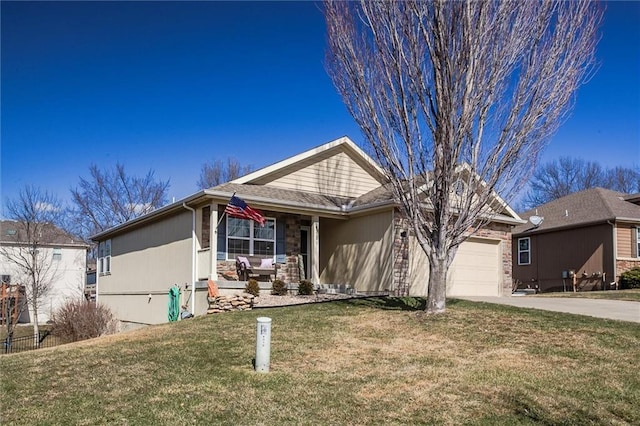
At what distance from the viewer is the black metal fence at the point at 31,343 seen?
21484 millimetres

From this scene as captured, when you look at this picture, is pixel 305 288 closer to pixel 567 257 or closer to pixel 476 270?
pixel 476 270

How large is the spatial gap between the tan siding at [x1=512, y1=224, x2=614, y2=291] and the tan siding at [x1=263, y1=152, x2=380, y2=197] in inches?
375

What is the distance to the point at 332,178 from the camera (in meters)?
19.4

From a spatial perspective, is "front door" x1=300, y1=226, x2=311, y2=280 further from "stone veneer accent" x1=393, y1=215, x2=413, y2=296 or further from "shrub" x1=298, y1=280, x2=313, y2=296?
"stone veneer accent" x1=393, y1=215, x2=413, y2=296

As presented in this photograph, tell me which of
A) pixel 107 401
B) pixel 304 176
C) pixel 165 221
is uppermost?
pixel 304 176

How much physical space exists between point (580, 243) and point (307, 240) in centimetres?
1219

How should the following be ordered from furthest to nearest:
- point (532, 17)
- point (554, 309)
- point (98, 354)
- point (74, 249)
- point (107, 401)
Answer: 1. point (74, 249)
2. point (554, 309)
3. point (532, 17)
4. point (98, 354)
5. point (107, 401)

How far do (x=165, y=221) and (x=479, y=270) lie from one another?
1013 centimetres

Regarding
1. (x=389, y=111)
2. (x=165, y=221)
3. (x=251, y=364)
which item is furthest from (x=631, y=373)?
(x=165, y=221)

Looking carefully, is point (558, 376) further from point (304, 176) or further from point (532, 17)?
point (304, 176)

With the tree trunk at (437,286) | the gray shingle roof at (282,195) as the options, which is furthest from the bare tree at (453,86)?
the gray shingle roof at (282,195)

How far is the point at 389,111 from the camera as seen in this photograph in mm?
11977

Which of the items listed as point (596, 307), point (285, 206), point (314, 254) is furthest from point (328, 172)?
point (596, 307)

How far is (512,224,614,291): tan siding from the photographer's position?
22734mm
